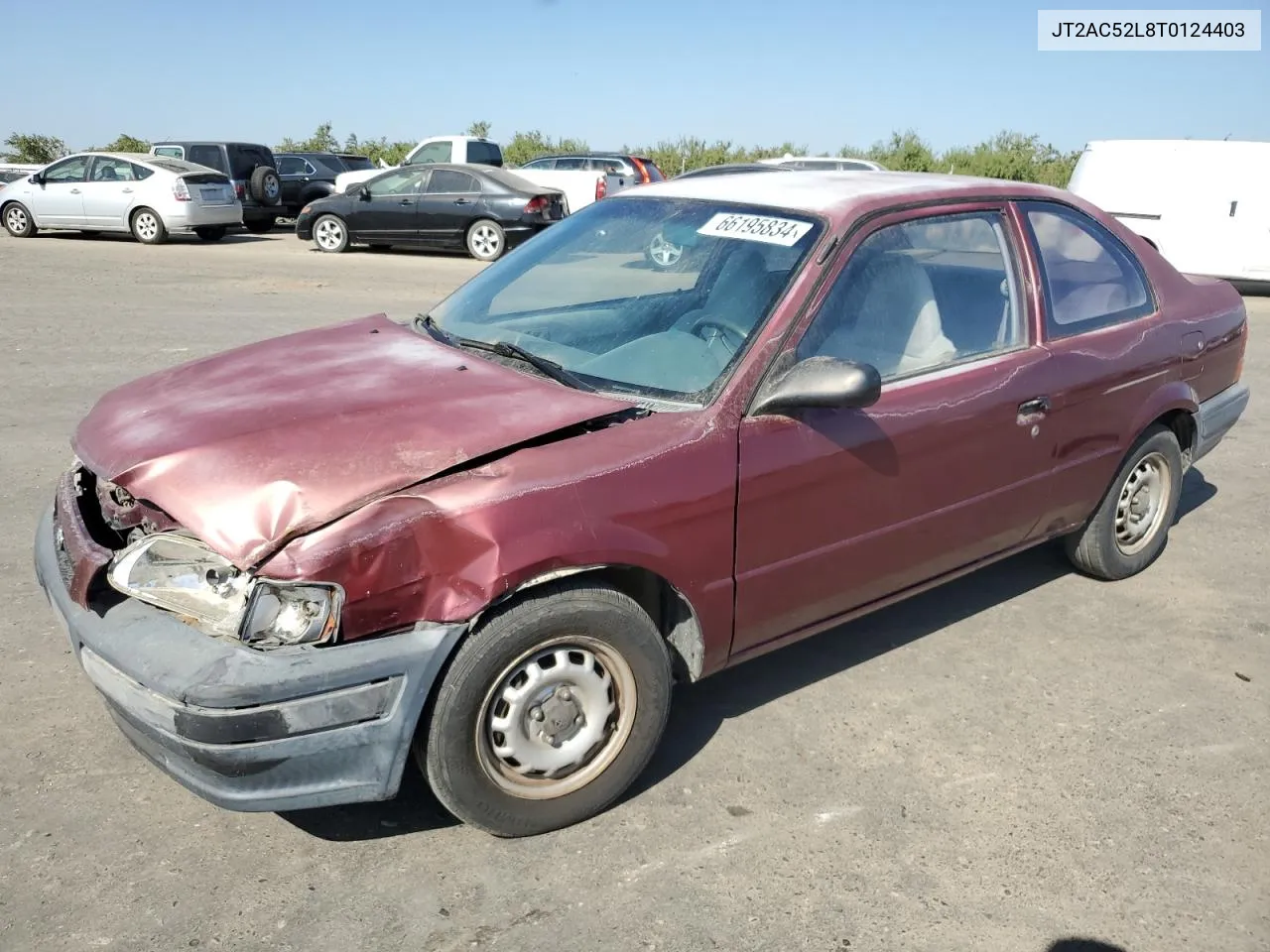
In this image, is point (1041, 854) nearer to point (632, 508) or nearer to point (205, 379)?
point (632, 508)

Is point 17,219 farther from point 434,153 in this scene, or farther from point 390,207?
point 434,153

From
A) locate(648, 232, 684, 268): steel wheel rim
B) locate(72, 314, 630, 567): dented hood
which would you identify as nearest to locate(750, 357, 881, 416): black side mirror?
locate(72, 314, 630, 567): dented hood

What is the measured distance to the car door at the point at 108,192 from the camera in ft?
59.5

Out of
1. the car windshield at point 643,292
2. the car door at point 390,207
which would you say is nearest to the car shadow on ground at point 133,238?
the car door at point 390,207

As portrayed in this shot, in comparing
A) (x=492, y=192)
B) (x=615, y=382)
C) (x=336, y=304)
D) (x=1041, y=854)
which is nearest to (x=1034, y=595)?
(x=1041, y=854)

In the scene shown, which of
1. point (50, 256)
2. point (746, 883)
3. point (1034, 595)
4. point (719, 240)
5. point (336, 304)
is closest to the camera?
point (746, 883)

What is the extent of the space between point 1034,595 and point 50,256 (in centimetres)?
1585

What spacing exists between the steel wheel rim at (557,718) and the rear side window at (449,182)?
15.2 metres

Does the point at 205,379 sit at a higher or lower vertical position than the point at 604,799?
higher

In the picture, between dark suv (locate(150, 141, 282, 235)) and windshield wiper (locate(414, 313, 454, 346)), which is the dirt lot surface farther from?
dark suv (locate(150, 141, 282, 235))

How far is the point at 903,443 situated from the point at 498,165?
20.2 metres

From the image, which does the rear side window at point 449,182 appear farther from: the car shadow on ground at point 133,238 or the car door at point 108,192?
the car door at point 108,192

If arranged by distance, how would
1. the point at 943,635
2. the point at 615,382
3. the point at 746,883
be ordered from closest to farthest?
the point at 746,883 → the point at 615,382 → the point at 943,635

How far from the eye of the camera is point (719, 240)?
3654mm
